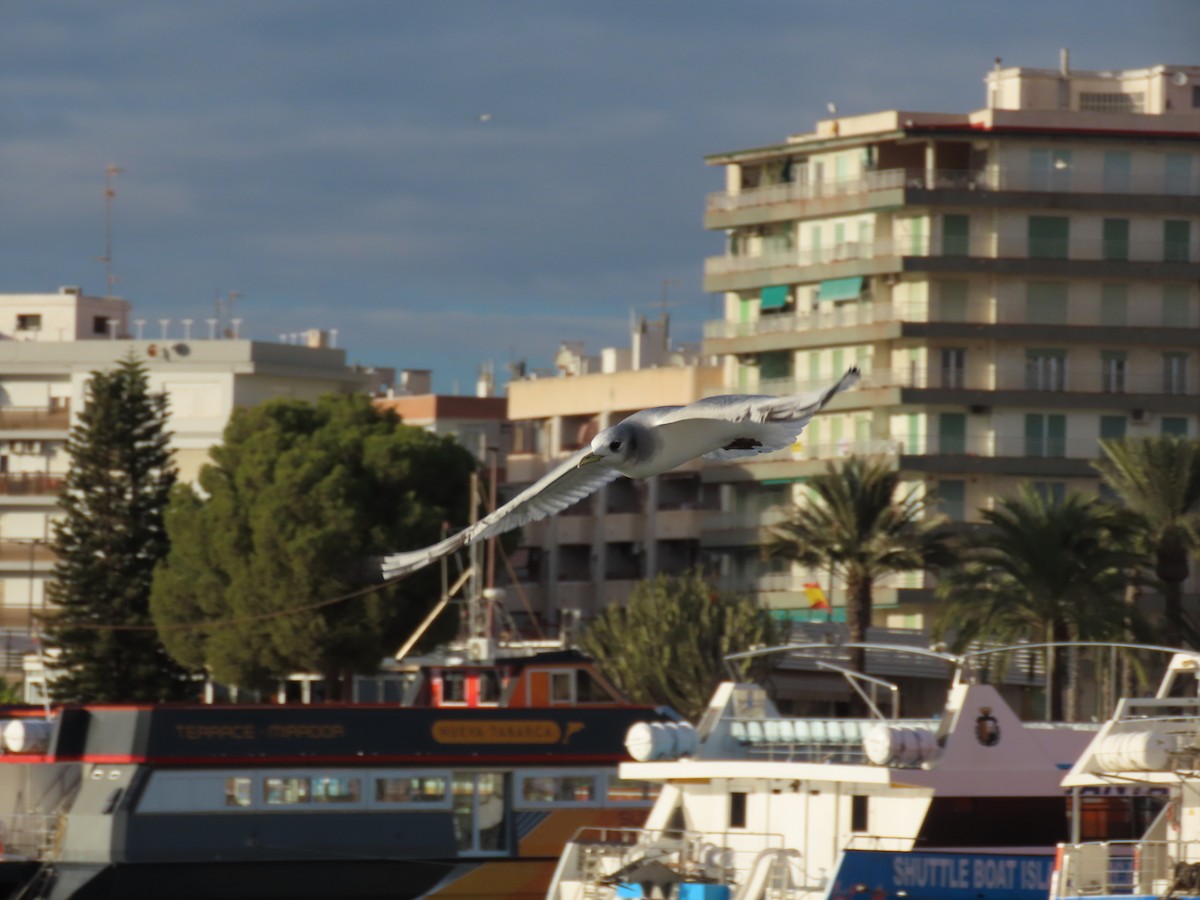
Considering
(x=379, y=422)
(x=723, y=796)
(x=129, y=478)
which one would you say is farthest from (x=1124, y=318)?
(x=723, y=796)

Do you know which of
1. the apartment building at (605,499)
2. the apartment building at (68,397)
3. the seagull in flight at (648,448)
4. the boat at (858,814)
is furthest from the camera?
the apartment building at (68,397)

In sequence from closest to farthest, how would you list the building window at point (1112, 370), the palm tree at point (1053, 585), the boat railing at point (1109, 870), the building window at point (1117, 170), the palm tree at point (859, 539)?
the boat railing at point (1109, 870), the palm tree at point (1053, 585), the palm tree at point (859, 539), the building window at point (1112, 370), the building window at point (1117, 170)

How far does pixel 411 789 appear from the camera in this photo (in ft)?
124

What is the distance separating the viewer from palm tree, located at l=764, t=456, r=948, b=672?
178ft

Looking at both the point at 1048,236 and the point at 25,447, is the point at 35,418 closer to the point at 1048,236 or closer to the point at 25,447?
the point at 25,447

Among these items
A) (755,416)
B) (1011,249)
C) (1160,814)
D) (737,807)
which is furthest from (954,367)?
(755,416)

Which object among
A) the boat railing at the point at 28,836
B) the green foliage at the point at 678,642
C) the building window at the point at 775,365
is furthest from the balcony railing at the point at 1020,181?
the boat railing at the point at 28,836

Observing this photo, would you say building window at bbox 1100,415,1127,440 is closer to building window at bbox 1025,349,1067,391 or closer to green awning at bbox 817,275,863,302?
building window at bbox 1025,349,1067,391

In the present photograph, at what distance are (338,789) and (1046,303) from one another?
1546 inches

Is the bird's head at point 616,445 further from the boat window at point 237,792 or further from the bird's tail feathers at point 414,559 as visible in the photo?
the boat window at point 237,792

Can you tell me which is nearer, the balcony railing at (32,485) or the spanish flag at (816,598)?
the spanish flag at (816,598)

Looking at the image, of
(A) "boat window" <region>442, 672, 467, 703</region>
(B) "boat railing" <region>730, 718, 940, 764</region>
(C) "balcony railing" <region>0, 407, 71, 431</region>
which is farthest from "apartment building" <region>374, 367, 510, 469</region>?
(B) "boat railing" <region>730, 718, 940, 764</region>

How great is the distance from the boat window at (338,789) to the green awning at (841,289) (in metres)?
38.1

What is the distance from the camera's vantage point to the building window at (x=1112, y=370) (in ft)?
237
